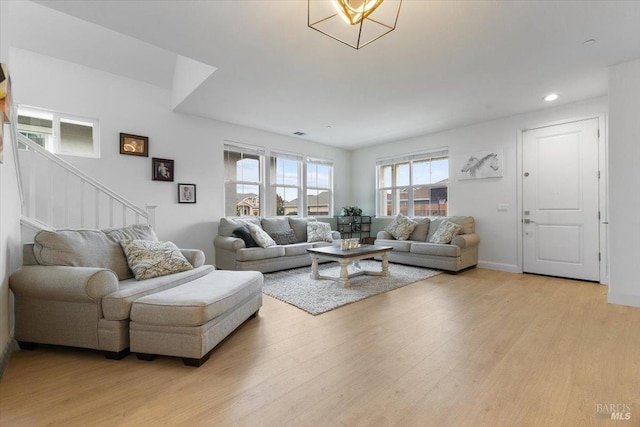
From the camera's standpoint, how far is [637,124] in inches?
115

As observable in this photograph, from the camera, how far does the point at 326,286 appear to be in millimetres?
3686

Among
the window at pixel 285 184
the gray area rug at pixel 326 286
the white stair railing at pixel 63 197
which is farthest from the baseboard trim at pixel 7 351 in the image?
the window at pixel 285 184

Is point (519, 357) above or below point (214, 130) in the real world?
below

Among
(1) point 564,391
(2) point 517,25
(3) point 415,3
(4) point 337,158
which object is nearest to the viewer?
(1) point 564,391

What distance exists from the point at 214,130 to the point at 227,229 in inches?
67.9

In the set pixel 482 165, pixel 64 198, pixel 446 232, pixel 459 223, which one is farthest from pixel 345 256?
pixel 64 198

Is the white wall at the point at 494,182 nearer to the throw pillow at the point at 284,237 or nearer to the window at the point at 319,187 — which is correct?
the window at the point at 319,187

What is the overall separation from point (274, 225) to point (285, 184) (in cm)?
111

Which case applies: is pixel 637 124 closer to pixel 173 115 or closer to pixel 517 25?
pixel 517 25

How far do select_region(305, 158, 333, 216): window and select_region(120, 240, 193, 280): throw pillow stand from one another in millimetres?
3938

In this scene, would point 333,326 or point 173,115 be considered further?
point 173,115

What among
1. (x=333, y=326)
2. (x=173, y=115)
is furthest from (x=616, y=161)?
(x=173, y=115)

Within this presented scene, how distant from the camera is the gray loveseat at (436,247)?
4426 millimetres

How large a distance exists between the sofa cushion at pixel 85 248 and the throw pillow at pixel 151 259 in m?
0.10
